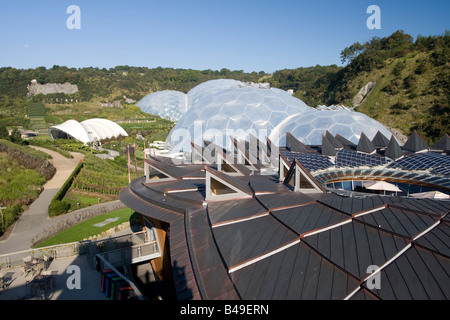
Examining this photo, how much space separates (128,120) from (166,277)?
65.2m

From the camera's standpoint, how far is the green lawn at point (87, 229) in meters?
17.5

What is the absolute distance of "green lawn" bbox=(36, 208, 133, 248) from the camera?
17522 millimetres

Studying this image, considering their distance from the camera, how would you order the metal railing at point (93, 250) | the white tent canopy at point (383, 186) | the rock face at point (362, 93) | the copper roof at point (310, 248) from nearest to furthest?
1. the copper roof at point (310, 248)
2. the metal railing at point (93, 250)
3. the white tent canopy at point (383, 186)
4. the rock face at point (362, 93)

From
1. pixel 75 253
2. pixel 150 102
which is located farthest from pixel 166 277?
pixel 150 102

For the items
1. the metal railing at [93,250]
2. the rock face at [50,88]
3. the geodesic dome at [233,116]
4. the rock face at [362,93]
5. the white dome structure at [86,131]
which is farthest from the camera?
the rock face at [50,88]

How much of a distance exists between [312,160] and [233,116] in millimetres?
12352

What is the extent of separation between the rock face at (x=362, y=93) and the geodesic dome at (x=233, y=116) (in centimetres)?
3012

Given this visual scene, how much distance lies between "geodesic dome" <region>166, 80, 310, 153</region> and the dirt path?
11917 millimetres

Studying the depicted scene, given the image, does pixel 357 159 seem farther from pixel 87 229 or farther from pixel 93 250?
pixel 87 229

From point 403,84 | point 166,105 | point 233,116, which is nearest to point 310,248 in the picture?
point 233,116

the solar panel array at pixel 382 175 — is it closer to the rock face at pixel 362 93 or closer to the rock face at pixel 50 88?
the rock face at pixel 362 93

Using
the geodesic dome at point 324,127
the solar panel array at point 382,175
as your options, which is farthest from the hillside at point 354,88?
the solar panel array at point 382,175

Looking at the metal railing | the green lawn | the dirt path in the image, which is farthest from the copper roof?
the dirt path

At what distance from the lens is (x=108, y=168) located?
110 feet
